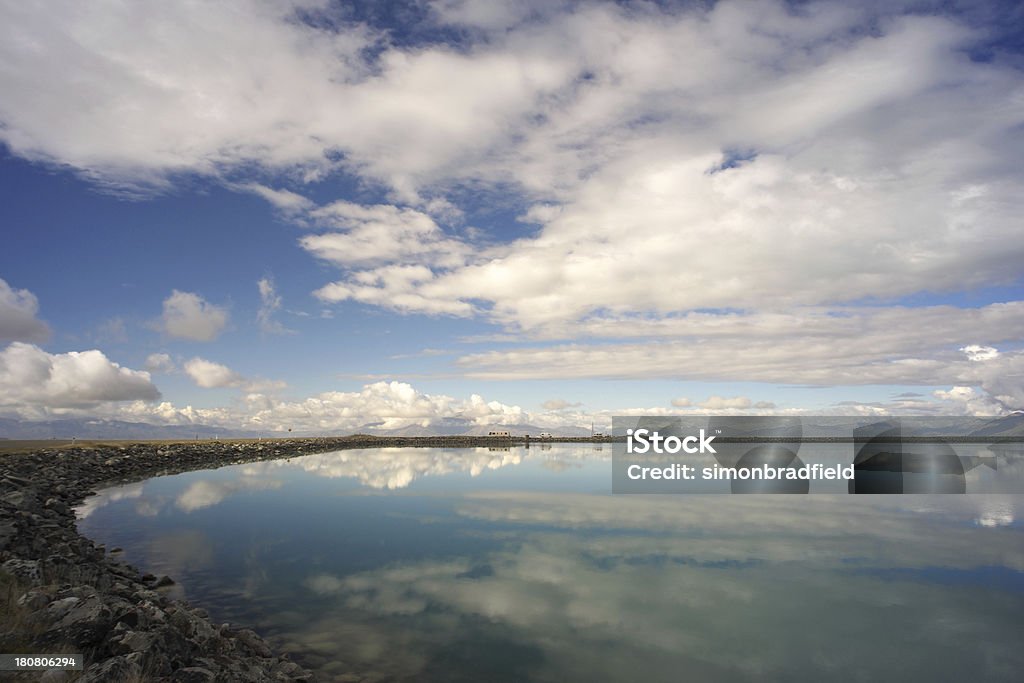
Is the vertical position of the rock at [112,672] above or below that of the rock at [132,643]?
above

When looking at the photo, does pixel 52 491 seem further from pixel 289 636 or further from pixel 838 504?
pixel 838 504

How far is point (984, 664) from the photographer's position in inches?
611

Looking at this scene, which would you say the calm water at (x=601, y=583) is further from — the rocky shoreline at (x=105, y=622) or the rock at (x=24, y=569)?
the rock at (x=24, y=569)

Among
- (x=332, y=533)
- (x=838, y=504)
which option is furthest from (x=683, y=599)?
(x=838, y=504)

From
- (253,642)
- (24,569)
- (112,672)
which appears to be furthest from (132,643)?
(24,569)

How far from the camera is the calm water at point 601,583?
50.6 feet

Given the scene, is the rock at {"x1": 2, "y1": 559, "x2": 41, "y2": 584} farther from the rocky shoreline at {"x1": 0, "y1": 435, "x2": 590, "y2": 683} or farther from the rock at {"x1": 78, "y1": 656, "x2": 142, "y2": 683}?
the rock at {"x1": 78, "y1": 656, "x2": 142, "y2": 683}

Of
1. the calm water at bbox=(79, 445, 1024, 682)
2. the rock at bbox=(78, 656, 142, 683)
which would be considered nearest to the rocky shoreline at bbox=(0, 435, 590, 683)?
the rock at bbox=(78, 656, 142, 683)

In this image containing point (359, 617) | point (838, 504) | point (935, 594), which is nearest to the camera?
point (359, 617)

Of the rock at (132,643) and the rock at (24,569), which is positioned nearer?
the rock at (132,643)

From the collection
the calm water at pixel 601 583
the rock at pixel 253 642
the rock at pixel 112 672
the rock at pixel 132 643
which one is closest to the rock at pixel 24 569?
the calm water at pixel 601 583

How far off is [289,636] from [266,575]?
26.5 ft

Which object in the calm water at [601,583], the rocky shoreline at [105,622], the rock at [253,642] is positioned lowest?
the calm water at [601,583]

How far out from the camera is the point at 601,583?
869 inches
